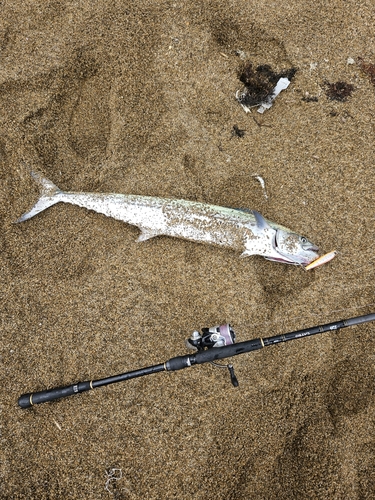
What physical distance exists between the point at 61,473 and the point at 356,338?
302 centimetres

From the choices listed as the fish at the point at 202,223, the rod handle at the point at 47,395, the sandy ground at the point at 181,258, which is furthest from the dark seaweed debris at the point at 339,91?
the rod handle at the point at 47,395

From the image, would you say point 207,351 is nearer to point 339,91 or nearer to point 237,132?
point 237,132

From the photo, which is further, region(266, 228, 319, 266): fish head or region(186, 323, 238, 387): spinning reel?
region(266, 228, 319, 266): fish head

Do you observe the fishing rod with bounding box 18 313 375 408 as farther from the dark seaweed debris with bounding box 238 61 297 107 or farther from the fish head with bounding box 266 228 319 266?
the dark seaweed debris with bounding box 238 61 297 107

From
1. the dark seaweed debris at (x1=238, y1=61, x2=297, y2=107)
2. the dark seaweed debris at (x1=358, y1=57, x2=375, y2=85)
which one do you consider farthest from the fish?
the dark seaweed debris at (x1=358, y1=57, x2=375, y2=85)

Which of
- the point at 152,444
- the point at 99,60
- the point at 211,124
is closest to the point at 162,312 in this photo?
the point at 152,444

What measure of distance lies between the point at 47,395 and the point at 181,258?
67.3 inches

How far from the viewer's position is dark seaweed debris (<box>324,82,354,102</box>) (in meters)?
3.81

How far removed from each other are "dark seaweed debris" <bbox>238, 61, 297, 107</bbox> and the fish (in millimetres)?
1197

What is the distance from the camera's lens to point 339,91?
3.81 metres

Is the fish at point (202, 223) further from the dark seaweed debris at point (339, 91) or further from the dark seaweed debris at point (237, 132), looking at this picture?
the dark seaweed debris at point (339, 91)

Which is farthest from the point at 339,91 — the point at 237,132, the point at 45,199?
the point at 45,199

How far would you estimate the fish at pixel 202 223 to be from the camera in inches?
139

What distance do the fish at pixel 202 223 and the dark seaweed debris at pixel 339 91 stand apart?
4.86 feet
